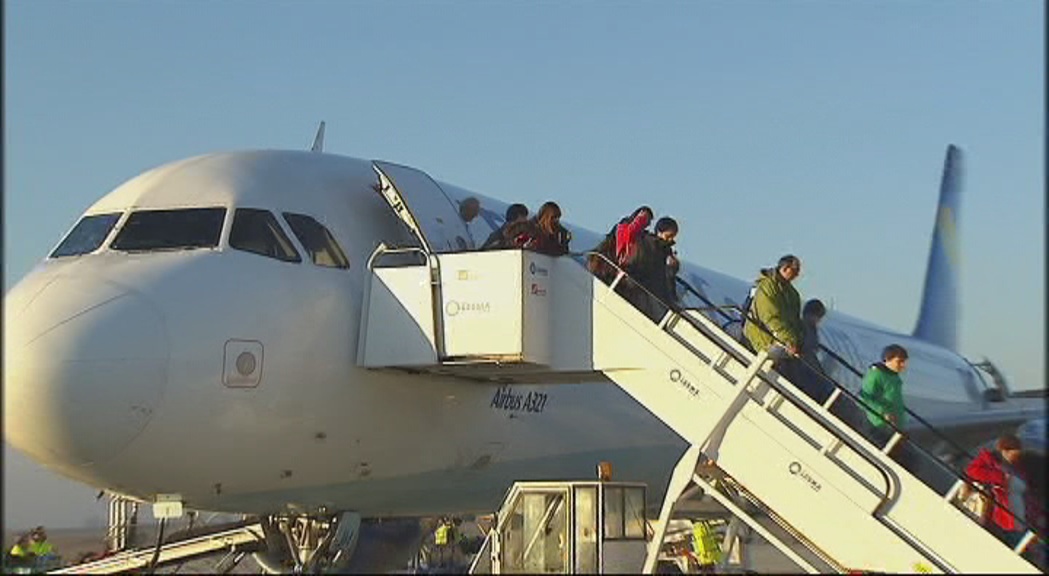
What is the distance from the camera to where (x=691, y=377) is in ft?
31.9

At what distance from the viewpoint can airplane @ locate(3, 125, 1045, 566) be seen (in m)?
9.15

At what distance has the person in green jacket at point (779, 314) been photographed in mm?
10055

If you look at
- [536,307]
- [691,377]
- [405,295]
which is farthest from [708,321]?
[405,295]

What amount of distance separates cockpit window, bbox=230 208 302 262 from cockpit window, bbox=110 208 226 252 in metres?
0.14

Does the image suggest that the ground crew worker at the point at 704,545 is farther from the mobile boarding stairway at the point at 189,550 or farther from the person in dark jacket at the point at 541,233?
the person in dark jacket at the point at 541,233

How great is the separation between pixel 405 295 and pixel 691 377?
2.45m

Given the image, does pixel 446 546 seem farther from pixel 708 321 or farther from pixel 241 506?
pixel 708 321

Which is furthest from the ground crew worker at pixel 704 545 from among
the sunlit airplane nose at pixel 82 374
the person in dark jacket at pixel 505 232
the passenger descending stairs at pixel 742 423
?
the sunlit airplane nose at pixel 82 374

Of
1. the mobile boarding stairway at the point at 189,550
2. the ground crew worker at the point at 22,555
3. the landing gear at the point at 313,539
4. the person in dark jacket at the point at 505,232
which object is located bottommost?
the ground crew worker at the point at 22,555

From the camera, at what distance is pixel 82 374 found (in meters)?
8.98

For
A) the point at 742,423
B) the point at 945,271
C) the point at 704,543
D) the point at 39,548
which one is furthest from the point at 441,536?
the point at 945,271

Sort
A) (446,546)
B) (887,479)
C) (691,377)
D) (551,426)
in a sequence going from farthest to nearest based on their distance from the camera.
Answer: (446,546)
(551,426)
(691,377)
(887,479)

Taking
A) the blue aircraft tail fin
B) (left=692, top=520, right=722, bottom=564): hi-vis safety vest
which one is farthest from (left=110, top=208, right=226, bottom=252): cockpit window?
the blue aircraft tail fin

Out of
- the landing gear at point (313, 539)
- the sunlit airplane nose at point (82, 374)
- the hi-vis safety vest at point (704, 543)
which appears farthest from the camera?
the hi-vis safety vest at point (704, 543)
